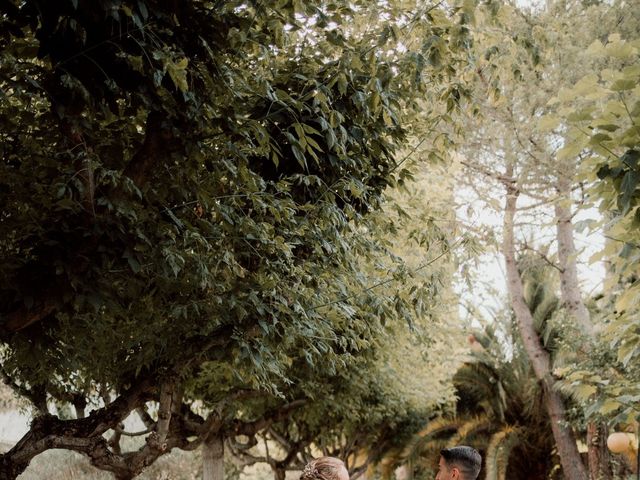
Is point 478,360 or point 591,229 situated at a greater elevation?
point 478,360

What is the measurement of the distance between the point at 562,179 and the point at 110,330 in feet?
37.2

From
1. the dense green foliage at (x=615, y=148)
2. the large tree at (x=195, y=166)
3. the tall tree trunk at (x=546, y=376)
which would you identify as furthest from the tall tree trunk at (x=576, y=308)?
the dense green foliage at (x=615, y=148)

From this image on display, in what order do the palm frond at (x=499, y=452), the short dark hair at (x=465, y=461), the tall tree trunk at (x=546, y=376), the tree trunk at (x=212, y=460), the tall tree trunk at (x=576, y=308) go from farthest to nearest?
the palm frond at (x=499, y=452) < the tall tree trunk at (x=546, y=376) < the tall tree trunk at (x=576, y=308) < the tree trunk at (x=212, y=460) < the short dark hair at (x=465, y=461)

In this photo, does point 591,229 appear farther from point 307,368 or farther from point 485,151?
point 485,151

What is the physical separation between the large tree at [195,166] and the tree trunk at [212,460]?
28.0ft

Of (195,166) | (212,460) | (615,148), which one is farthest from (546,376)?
(615,148)

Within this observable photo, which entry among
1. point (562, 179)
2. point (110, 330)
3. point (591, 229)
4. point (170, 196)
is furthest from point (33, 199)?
point (562, 179)

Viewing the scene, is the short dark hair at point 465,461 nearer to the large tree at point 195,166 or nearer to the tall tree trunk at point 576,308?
the large tree at point 195,166

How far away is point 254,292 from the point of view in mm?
5910

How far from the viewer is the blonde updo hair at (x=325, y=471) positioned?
456 cm

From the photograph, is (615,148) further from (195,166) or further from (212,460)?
(212,460)

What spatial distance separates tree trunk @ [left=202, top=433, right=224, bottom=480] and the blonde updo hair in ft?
38.1

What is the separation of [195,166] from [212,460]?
451 inches

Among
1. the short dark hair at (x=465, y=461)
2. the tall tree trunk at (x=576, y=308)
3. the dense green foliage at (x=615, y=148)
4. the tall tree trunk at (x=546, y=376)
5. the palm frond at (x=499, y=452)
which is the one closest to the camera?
the dense green foliage at (x=615, y=148)
